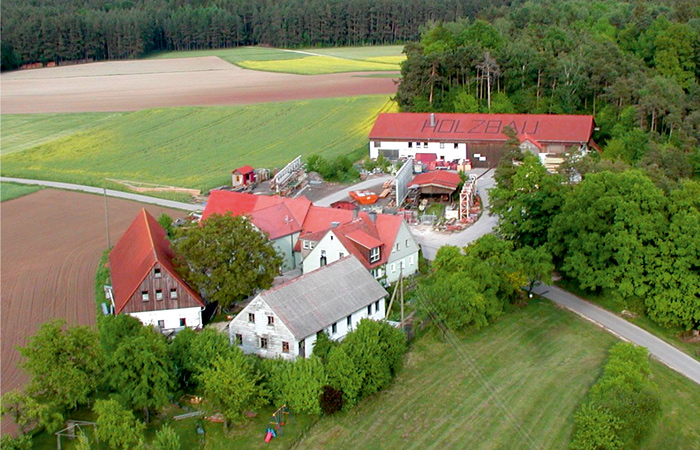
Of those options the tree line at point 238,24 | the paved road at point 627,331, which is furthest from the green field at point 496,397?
the tree line at point 238,24

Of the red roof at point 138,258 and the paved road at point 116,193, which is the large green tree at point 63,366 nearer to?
the red roof at point 138,258

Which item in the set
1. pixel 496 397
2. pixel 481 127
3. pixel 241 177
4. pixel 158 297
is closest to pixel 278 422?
pixel 496 397

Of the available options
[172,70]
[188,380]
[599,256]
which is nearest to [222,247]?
[188,380]

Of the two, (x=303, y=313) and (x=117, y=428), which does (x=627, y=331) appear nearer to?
(x=303, y=313)

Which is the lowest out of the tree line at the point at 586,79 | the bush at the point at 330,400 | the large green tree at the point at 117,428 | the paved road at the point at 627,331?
the paved road at the point at 627,331

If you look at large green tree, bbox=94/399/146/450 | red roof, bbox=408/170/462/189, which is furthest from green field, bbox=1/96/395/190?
large green tree, bbox=94/399/146/450

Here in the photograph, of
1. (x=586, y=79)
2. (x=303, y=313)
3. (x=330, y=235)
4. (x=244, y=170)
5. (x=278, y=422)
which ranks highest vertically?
(x=586, y=79)
